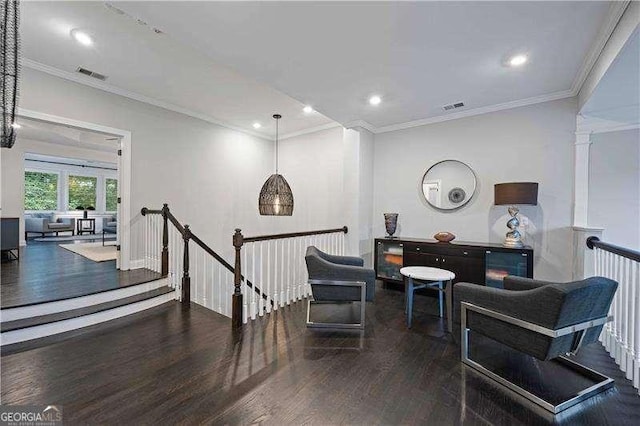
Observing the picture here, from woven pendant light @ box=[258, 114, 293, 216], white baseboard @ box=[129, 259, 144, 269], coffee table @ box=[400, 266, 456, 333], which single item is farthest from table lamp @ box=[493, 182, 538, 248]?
white baseboard @ box=[129, 259, 144, 269]

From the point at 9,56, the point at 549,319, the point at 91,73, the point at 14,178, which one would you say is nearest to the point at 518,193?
the point at 549,319

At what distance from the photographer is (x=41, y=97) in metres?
3.56

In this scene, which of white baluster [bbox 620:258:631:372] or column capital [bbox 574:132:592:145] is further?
column capital [bbox 574:132:592:145]

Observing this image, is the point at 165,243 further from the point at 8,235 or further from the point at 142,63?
the point at 8,235

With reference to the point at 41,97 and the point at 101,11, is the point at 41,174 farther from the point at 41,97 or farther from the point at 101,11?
the point at 101,11

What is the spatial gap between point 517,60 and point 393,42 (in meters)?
1.43

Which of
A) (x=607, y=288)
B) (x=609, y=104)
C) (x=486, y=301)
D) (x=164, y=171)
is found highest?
(x=609, y=104)

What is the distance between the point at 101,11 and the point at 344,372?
3909 millimetres

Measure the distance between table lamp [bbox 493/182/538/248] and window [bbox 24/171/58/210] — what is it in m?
13.3

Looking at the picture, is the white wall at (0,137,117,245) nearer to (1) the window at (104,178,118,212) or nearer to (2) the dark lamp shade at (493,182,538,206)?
(1) the window at (104,178,118,212)

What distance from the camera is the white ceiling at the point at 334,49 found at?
88.0 inches

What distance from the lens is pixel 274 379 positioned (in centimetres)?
219

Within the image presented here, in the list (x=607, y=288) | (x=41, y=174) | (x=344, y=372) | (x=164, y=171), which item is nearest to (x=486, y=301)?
(x=607, y=288)

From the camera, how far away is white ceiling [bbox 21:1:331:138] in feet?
8.78
